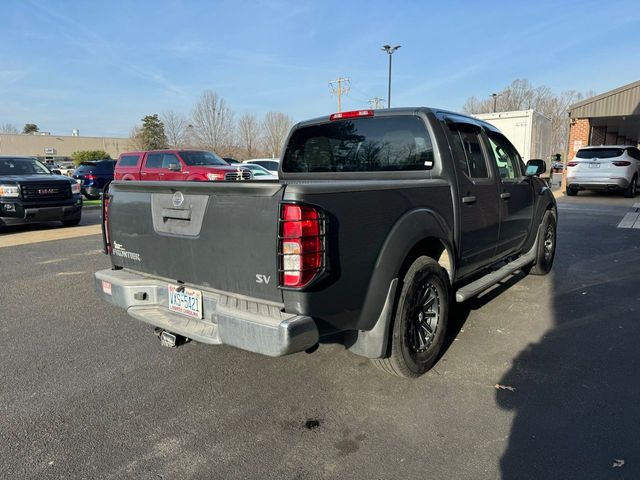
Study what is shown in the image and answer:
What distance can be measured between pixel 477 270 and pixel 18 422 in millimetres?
3723

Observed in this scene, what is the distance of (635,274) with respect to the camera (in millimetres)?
5953

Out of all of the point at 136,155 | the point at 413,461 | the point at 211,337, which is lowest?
the point at 413,461

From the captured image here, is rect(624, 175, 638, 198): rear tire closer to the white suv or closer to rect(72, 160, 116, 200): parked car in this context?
the white suv

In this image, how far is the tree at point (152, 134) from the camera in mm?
56250

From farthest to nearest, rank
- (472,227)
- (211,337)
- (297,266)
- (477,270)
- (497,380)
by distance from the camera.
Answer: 1. (477,270)
2. (472,227)
3. (497,380)
4. (211,337)
5. (297,266)

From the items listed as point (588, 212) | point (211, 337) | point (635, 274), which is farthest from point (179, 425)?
point (588, 212)

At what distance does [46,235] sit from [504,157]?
Result: 9.12 m

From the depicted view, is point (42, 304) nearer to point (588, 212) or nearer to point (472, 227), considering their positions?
point (472, 227)

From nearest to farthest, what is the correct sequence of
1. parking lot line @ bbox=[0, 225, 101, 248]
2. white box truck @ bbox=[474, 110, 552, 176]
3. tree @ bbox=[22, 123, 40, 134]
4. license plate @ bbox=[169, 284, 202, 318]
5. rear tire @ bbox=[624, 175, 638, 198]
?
license plate @ bbox=[169, 284, 202, 318], parking lot line @ bbox=[0, 225, 101, 248], rear tire @ bbox=[624, 175, 638, 198], white box truck @ bbox=[474, 110, 552, 176], tree @ bbox=[22, 123, 40, 134]

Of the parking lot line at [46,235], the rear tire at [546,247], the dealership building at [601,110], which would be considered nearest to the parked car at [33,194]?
the parking lot line at [46,235]

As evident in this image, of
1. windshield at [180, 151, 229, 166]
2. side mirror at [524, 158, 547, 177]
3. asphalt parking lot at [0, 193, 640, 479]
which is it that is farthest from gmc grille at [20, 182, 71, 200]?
side mirror at [524, 158, 547, 177]

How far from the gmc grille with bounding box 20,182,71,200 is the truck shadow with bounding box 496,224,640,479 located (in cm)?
980

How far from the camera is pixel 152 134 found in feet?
197

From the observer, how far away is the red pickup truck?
13641 mm
